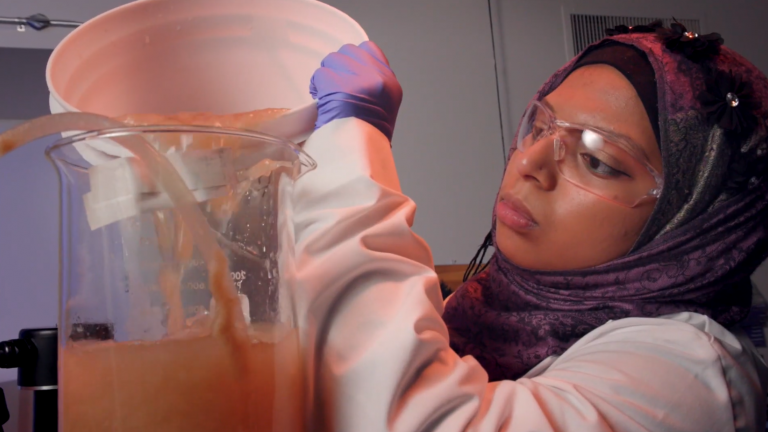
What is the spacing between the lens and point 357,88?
756mm

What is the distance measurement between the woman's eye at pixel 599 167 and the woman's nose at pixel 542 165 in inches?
2.4

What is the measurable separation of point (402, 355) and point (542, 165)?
2.00ft

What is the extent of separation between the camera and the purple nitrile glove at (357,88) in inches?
29.2

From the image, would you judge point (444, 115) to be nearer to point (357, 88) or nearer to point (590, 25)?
point (590, 25)

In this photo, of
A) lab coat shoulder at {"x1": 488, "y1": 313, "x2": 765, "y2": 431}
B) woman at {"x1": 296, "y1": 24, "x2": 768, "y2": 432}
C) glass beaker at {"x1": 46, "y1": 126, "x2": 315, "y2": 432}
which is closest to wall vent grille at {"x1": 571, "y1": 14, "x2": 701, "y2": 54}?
woman at {"x1": 296, "y1": 24, "x2": 768, "y2": 432}

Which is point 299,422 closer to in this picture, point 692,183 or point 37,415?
point 37,415

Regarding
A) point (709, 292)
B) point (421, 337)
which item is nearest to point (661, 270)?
point (709, 292)

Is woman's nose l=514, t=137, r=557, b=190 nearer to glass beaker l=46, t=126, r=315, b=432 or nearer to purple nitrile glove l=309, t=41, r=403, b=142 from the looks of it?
purple nitrile glove l=309, t=41, r=403, b=142

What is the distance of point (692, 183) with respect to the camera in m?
1.04

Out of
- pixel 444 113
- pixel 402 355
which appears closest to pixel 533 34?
pixel 444 113

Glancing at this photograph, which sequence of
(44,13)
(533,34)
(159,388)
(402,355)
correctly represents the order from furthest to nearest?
(533,34) → (44,13) → (402,355) → (159,388)

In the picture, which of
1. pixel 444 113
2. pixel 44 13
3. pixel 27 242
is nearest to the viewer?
pixel 44 13

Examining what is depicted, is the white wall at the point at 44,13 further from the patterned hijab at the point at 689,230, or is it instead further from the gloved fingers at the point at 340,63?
the patterned hijab at the point at 689,230

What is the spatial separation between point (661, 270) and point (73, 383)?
943mm
